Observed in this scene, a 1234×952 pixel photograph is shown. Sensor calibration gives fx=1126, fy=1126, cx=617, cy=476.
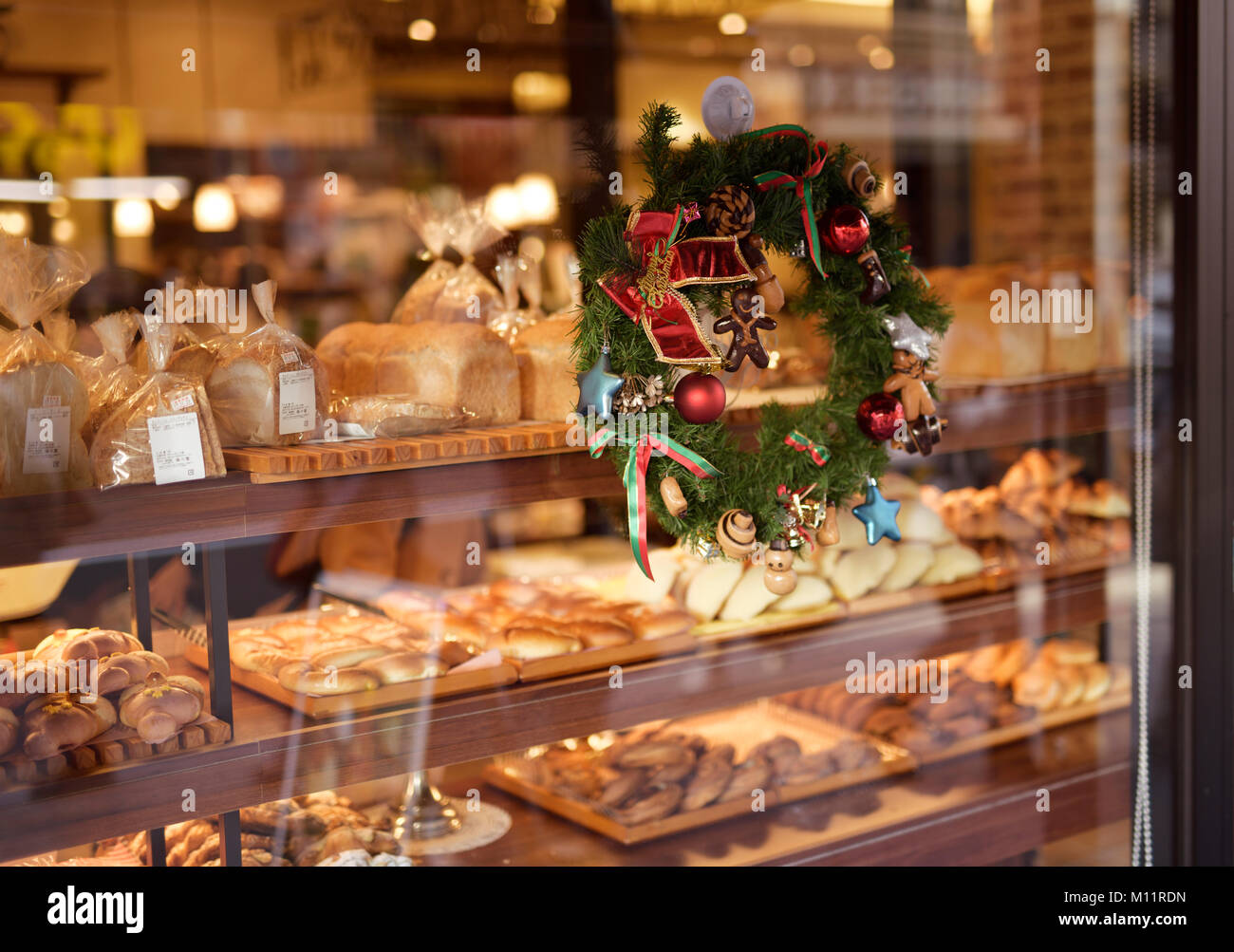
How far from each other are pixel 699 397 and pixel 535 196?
88.1 inches

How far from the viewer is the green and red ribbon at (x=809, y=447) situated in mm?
2010

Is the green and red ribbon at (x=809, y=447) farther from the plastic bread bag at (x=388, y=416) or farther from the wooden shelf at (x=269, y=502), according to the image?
the plastic bread bag at (x=388, y=416)

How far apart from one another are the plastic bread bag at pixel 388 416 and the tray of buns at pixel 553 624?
0.44 m

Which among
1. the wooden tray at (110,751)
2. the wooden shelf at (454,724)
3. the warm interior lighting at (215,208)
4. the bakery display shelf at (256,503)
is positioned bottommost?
the wooden shelf at (454,724)

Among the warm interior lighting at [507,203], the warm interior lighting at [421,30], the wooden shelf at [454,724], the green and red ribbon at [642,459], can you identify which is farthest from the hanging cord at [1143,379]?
the warm interior lighting at [421,30]

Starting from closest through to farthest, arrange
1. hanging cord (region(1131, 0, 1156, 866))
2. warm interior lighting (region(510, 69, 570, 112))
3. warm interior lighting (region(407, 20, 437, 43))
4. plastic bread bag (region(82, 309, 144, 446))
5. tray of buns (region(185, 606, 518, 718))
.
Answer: plastic bread bag (region(82, 309, 144, 446))
tray of buns (region(185, 606, 518, 718))
hanging cord (region(1131, 0, 1156, 866))
warm interior lighting (region(510, 69, 570, 112))
warm interior lighting (region(407, 20, 437, 43))

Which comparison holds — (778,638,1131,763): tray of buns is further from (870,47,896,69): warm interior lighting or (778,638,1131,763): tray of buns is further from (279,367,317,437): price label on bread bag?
(870,47,896,69): warm interior lighting

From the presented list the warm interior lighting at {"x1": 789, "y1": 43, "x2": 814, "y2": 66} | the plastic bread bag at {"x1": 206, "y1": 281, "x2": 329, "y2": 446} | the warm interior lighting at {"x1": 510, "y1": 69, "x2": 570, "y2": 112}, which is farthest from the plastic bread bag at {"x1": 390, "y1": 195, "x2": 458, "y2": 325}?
the warm interior lighting at {"x1": 789, "y1": 43, "x2": 814, "y2": 66}

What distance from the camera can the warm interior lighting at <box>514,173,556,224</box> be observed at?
381cm

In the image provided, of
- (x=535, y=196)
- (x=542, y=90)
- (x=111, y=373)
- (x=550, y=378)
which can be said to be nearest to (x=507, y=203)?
(x=535, y=196)

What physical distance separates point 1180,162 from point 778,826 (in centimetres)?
167

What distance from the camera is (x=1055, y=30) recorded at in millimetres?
3240

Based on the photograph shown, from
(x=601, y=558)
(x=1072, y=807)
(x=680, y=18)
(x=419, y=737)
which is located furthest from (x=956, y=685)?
(x=680, y=18)

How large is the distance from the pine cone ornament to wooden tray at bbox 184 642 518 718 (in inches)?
34.3
